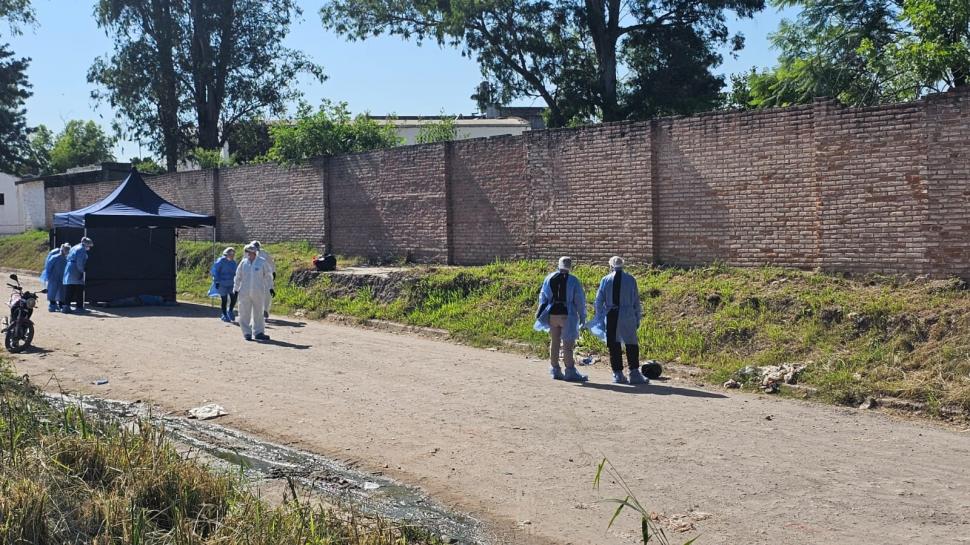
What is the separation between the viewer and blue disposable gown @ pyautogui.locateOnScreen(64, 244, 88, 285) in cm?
2178

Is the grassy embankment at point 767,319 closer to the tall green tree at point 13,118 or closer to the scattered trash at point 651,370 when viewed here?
the scattered trash at point 651,370

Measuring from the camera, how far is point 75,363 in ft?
47.8

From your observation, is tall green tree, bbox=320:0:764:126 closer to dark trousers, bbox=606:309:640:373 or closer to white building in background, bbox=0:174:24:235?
dark trousers, bbox=606:309:640:373

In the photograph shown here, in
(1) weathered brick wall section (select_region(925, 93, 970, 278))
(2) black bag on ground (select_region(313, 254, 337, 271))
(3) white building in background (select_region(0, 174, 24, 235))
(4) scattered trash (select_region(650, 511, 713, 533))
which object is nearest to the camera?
(4) scattered trash (select_region(650, 511, 713, 533))

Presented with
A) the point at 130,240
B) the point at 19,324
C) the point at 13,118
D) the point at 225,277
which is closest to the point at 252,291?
the point at 225,277

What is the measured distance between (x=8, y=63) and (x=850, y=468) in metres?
59.7

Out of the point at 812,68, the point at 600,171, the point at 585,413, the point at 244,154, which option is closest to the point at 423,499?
the point at 585,413

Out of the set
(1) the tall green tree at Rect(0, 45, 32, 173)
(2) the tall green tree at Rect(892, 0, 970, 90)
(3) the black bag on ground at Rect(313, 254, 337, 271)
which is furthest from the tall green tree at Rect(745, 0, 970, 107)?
(1) the tall green tree at Rect(0, 45, 32, 173)

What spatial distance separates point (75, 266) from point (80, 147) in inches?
2332

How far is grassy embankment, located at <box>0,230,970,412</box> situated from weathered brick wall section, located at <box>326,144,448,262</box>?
3047mm

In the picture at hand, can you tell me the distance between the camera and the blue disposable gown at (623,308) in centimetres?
1257

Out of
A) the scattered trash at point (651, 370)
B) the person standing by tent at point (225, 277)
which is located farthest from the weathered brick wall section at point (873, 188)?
the person standing by tent at point (225, 277)

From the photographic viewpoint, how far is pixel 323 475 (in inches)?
339

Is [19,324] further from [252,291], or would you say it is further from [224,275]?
[224,275]
